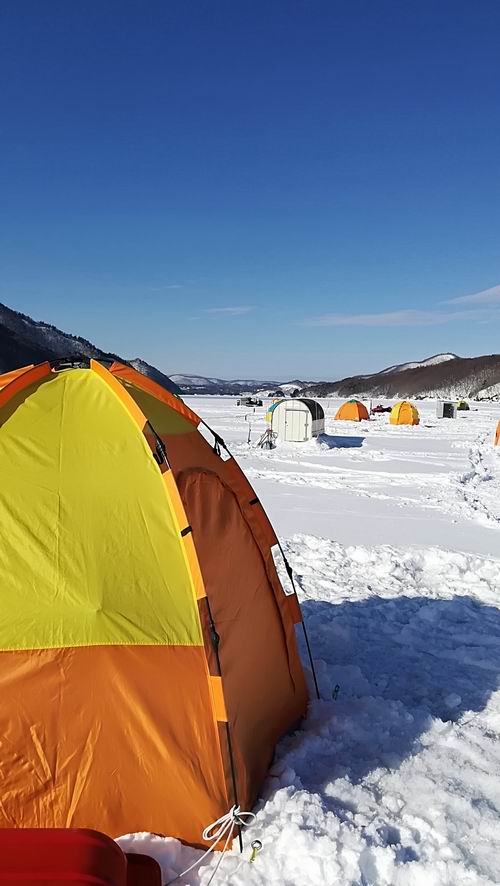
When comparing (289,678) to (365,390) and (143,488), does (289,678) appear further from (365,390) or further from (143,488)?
(365,390)

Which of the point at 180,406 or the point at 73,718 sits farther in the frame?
the point at 180,406

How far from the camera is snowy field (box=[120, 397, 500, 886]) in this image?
9.47 feet

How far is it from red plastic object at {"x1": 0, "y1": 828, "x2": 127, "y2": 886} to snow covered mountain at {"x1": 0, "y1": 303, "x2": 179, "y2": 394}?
11190 cm

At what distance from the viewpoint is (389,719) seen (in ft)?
13.8

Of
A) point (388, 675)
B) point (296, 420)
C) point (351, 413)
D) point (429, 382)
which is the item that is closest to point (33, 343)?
point (429, 382)

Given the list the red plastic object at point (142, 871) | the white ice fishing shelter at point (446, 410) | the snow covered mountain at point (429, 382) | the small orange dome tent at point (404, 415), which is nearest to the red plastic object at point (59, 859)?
the red plastic object at point (142, 871)

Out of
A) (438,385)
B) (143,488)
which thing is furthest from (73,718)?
(438,385)

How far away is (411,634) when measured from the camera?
581 cm

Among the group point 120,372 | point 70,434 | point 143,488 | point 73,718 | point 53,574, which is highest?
point 120,372

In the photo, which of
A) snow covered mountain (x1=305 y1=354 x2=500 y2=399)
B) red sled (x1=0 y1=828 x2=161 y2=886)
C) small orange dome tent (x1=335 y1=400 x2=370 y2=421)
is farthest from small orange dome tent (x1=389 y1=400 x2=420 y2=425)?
snow covered mountain (x1=305 y1=354 x2=500 y2=399)

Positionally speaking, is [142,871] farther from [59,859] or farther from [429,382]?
[429,382]

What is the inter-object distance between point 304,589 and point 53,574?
13.8 ft

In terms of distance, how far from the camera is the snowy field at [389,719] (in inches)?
114

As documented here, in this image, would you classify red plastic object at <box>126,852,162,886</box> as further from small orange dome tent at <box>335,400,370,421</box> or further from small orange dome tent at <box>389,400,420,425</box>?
small orange dome tent at <box>335,400,370,421</box>
